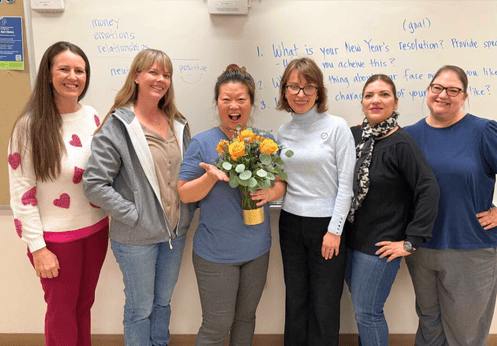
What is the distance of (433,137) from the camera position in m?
1.67

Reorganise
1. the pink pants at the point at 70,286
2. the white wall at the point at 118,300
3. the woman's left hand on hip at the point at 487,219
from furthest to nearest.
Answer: the white wall at the point at 118,300
the woman's left hand on hip at the point at 487,219
the pink pants at the point at 70,286

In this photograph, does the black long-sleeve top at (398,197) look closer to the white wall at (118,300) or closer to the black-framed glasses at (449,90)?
the black-framed glasses at (449,90)

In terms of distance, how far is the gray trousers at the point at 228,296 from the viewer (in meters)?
1.57

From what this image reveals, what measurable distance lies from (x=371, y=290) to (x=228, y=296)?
0.75 m

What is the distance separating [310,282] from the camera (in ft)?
5.56

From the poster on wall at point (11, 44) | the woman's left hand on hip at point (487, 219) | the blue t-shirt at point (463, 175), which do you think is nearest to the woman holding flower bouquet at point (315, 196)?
the blue t-shirt at point (463, 175)

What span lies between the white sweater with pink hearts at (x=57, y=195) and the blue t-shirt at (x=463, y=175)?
1.82m

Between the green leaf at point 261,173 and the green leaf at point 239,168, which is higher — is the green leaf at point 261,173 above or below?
below

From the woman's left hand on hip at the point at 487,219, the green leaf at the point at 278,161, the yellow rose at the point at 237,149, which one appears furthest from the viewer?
the woman's left hand on hip at the point at 487,219

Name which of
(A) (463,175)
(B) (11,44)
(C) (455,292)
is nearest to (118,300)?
(B) (11,44)

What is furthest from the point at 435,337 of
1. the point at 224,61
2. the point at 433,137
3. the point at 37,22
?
the point at 37,22

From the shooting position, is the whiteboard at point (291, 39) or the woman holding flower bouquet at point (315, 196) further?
the whiteboard at point (291, 39)

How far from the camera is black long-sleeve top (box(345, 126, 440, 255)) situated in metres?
1.50

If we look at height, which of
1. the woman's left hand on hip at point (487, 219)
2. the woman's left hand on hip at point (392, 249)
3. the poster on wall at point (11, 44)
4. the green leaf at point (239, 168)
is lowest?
the woman's left hand on hip at point (392, 249)
